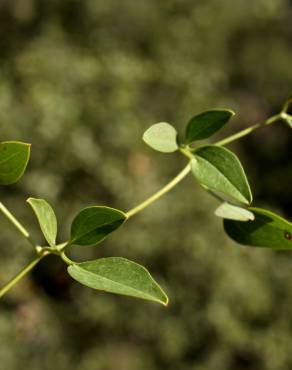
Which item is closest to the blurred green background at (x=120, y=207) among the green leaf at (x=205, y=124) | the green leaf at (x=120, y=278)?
the green leaf at (x=205, y=124)

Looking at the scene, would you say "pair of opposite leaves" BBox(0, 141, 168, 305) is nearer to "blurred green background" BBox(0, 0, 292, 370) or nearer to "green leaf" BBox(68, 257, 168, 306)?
"green leaf" BBox(68, 257, 168, 306)

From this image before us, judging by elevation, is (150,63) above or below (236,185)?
below

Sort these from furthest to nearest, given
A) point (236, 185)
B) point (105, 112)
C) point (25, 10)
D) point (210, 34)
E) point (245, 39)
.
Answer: point (245, 39) → point (210, 34) → point (25, 10) → point (105, 112) → point (236, 185)

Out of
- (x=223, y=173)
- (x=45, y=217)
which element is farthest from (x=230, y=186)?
(x=45, y=217)

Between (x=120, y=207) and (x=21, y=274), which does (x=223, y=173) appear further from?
(x=120, y=207)

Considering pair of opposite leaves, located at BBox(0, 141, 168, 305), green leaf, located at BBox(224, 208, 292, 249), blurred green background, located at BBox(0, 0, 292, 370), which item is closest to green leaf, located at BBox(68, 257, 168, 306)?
pair of opposite leaves, located at BBox(0, 141, 168, 305)

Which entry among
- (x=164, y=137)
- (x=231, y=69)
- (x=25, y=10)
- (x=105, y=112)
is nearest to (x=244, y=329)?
(x=105, y=112)

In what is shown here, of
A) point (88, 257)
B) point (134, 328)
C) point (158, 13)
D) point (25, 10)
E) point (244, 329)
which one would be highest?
point (25, 10)

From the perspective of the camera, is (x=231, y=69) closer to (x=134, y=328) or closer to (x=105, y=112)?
(x=105, y=112)

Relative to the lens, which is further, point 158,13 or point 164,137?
point 158,13
